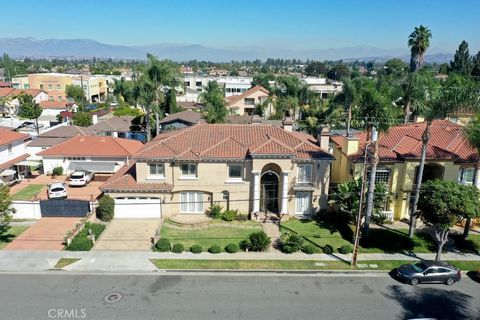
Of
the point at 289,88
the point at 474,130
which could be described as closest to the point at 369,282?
the point at 474,130

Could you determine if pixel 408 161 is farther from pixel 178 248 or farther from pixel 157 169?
pixel 157 169

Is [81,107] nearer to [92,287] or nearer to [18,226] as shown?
[18,226]

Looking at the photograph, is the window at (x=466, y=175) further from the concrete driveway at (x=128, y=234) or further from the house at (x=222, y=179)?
the concrete driveway at (x=128, y=234)

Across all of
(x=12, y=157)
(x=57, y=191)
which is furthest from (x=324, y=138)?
(x=12, y=157)

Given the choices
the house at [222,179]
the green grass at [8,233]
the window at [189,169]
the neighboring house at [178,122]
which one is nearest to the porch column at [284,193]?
the house at [222,179]

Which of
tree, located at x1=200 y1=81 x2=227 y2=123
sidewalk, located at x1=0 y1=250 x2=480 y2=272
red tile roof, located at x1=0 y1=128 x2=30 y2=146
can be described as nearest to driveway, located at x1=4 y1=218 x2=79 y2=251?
sidewalk, located at x1=0 y1=250 x2=480 y2=272

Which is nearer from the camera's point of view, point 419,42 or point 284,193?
point 284,193
